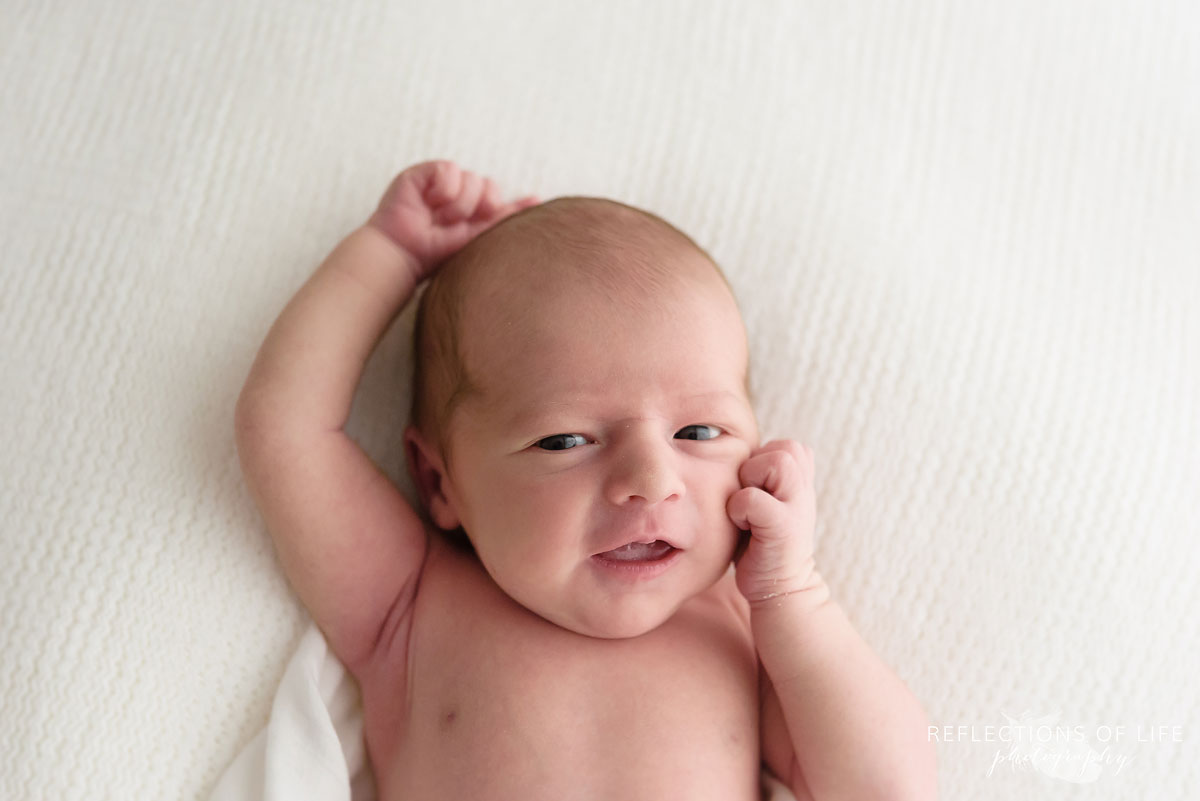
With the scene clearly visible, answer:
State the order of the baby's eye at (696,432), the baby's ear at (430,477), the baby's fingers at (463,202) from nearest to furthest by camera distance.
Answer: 1. the baby's eye at (696,432)
2. the baby's ear at (430,477)
3. the baby's fingers at (463,202)

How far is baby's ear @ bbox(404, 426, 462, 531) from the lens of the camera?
4.34ft

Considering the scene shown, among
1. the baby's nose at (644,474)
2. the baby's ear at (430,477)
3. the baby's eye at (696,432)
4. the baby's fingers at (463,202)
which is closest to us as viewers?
the baby's nose at (644,474)

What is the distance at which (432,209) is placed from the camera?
1.43 m

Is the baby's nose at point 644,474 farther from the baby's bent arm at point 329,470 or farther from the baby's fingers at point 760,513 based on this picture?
the baby's bent arm at point 329,470

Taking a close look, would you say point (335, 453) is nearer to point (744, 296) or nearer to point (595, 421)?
point (595, 421)

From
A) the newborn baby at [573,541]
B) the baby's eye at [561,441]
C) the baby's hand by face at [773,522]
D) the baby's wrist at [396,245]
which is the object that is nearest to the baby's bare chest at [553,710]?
the newborn baby at [573,541]

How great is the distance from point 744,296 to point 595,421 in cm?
41

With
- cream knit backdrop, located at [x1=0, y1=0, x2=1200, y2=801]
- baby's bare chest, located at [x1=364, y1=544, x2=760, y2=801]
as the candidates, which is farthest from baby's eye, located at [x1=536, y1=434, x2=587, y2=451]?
cream knit backdrop, located at [x1=0, y1=0, x2=1200, y2=801]

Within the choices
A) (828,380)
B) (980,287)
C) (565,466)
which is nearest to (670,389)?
(565,466)

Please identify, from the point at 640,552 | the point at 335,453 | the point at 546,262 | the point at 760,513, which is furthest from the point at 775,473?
the point at 335,453

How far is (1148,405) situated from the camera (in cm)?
143

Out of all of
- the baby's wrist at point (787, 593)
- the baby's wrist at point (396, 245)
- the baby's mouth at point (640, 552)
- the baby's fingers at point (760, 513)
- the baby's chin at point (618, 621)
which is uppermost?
the baby's wrist at point (396, 245)

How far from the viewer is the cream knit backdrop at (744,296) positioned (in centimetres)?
129

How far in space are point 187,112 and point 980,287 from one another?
1116 millimetres
